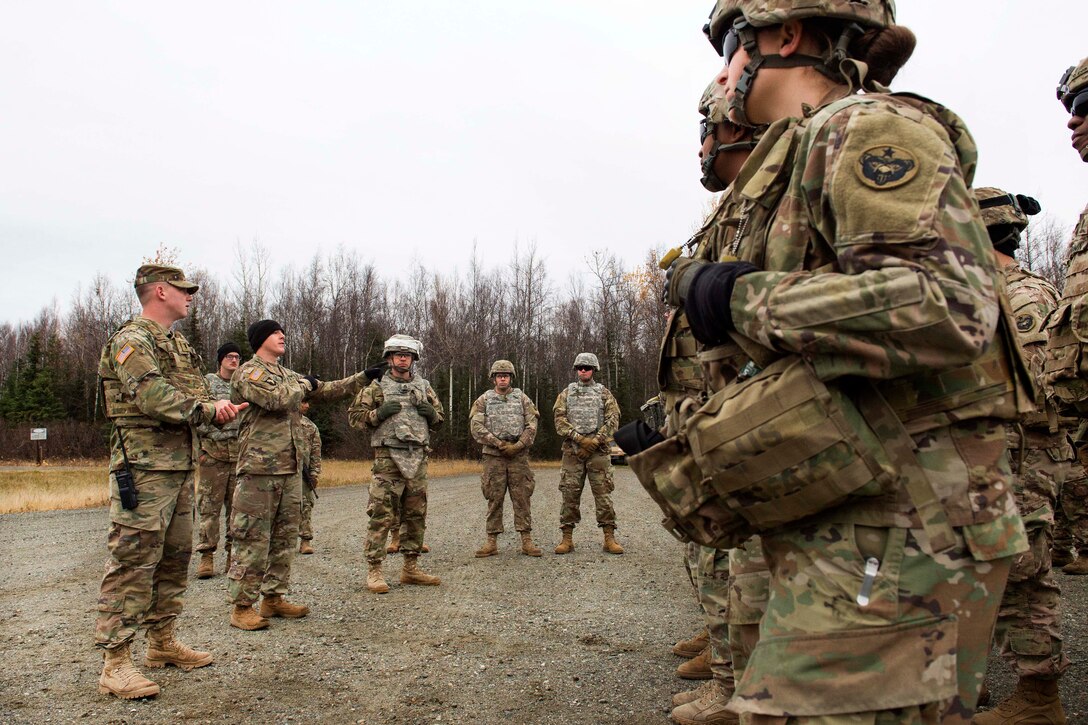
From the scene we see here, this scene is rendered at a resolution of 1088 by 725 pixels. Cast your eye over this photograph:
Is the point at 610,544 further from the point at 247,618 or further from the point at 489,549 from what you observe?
the point at 247,618

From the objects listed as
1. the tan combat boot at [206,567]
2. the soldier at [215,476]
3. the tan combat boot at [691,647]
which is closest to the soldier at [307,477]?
the soldier at [215,476]

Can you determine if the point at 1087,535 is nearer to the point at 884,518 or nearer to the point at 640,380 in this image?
the point at 884,518

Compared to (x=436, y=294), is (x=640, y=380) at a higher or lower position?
lower

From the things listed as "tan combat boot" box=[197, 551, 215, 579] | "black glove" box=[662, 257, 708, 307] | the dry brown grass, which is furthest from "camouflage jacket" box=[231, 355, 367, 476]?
the dry brown grass

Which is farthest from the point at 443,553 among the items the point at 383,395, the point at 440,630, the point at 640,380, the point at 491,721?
the point at 640,380

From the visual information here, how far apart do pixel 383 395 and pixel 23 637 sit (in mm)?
3820

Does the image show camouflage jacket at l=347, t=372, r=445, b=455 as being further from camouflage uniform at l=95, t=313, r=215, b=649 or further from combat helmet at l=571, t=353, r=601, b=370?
camouflage uniform at l=95, t=313, r=215, b=649

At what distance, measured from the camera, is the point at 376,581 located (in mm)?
7363

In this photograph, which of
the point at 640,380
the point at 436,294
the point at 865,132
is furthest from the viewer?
the point at 436,294

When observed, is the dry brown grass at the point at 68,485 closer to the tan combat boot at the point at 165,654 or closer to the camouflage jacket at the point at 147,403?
the tan combat boot at the point at 165,654

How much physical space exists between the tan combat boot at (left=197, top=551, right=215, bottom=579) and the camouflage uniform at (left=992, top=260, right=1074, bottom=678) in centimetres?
750

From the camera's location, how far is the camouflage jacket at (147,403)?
15.8 feet

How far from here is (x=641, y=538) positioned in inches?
405

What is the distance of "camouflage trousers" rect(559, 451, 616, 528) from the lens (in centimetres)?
962
